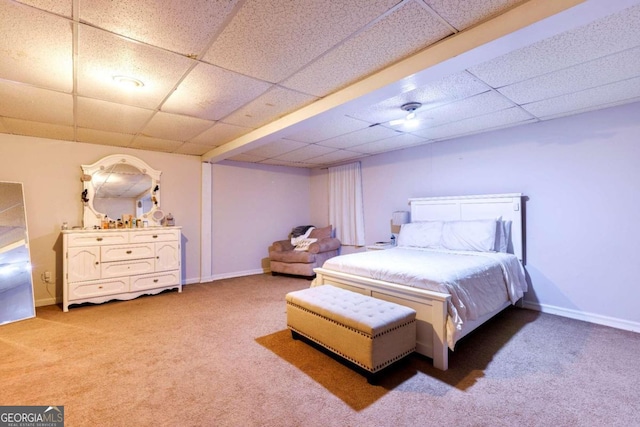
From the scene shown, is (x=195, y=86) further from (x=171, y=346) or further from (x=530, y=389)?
(x=530, y=389)

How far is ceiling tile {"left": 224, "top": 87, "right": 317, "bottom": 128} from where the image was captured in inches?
106

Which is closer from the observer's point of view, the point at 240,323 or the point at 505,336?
the point at 505,336

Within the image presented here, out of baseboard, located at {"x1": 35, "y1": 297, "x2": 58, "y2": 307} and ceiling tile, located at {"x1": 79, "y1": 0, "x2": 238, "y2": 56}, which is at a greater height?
ceiling tile, located at {"x1": 79, "y1": 0, "x2": 238, "y2": 56}

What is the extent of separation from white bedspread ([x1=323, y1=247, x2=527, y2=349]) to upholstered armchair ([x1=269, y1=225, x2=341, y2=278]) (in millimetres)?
1983

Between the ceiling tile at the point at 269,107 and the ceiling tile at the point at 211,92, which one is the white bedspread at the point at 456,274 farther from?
the ceiling tile at the point at 211,92

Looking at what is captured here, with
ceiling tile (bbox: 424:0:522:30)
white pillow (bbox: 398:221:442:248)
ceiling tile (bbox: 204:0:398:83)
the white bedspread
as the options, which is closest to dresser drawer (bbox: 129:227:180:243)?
the white bedspread

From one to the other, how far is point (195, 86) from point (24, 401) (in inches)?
99.0

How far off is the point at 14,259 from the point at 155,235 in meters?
1.53

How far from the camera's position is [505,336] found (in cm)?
283

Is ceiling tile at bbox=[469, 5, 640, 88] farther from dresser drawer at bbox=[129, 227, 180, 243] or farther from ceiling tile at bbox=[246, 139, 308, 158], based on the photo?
dresser drawer at bbox=[129, 227, 180, 243]

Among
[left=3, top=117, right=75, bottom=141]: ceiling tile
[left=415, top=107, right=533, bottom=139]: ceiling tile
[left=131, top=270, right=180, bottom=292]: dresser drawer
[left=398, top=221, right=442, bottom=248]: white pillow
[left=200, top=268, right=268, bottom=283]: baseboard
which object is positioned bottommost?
[left=200, top=268, right=268, bottom=283]: baseboard

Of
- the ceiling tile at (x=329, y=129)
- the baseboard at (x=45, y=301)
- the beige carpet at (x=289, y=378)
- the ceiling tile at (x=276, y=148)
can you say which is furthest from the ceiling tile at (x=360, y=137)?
the baseboard at (x=45, y=301)

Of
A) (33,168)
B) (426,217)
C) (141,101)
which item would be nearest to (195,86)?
(141,101)

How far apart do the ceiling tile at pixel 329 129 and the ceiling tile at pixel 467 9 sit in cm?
168
